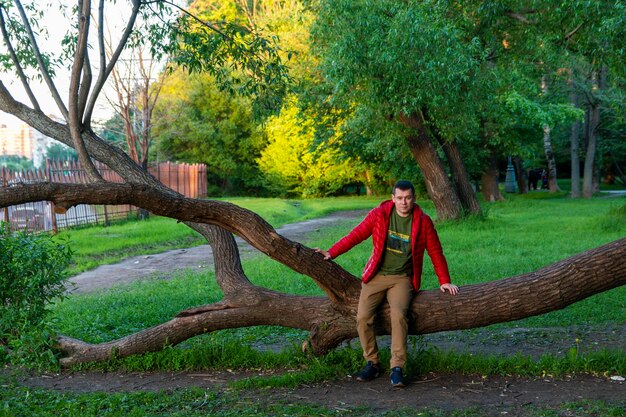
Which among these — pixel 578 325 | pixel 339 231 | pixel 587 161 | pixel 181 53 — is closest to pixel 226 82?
pixel 181 53

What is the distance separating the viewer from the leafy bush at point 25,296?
6.63m

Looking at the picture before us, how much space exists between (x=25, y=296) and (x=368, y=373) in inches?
127

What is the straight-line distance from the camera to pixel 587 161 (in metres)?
33.1

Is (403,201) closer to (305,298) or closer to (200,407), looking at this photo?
(305,298)

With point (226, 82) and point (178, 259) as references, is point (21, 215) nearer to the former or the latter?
point (178, 259)

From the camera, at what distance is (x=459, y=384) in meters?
5.70

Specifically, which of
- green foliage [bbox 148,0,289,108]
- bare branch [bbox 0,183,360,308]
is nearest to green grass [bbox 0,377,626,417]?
bare branch [bbox 0,183,360,308]

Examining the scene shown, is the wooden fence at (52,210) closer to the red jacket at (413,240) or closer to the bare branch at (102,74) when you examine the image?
the bare branch at (102,74)

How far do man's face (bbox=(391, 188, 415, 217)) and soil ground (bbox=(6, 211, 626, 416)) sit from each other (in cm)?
135

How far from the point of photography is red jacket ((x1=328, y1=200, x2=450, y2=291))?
5.81 meters

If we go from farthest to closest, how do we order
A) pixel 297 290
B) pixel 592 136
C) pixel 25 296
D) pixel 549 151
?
pixel 549 151
pixel 592 136
pixel 297 290
pixel 25 296

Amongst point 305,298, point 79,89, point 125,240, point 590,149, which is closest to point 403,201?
point 305,298

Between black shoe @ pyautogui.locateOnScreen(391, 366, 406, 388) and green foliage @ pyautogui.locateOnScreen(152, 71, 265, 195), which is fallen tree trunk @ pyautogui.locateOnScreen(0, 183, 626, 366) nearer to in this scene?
black shoe @ pyautogui.locateOnScreen(391, 366, 406, 388)

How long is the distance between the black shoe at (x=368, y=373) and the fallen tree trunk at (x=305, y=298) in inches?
11.9
